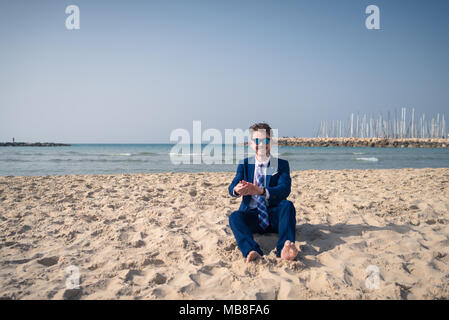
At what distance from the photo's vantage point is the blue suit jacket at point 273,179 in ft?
9.91

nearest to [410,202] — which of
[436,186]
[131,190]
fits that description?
[436,186]

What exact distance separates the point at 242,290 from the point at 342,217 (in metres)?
2.54

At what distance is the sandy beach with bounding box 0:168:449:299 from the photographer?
234cm

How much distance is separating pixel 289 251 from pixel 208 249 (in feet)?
3.21

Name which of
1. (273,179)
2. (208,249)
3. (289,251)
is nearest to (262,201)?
(273,179)

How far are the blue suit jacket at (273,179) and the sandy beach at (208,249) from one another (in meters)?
0.63

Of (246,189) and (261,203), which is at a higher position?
(246,189)

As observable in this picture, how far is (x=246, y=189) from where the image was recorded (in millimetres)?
2842

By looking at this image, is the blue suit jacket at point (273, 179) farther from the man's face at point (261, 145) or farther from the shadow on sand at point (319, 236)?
the shadow on sand at point (319, 236)

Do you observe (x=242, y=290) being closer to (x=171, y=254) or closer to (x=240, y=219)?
(x=240, y=219)

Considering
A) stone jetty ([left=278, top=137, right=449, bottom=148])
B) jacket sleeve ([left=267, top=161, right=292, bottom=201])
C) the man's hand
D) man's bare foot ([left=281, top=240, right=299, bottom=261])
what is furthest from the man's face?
stone jetty ([left=278, top=137, right=449, bottom=148])

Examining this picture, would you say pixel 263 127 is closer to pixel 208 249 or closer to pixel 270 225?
pixel 270 225
